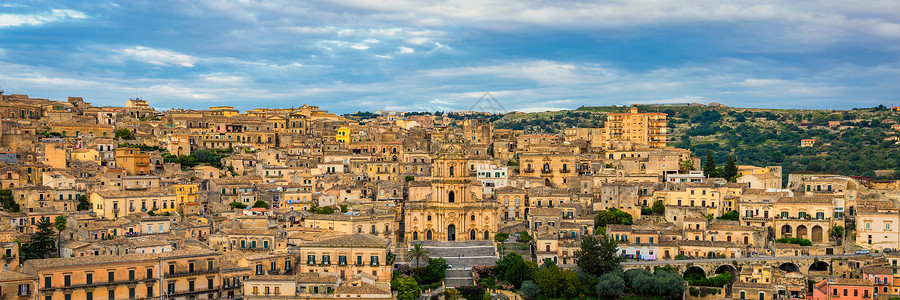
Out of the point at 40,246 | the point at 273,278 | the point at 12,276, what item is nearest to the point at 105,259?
the point at 12,276

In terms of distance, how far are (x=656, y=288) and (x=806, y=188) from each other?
17.8m

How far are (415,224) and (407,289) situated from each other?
46.4 ft

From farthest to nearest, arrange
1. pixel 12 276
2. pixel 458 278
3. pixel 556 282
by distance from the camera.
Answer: pixel 458 278, pixel 556 282, pixel 12 276

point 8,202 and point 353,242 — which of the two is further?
point 8,202

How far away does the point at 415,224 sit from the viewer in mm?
67625

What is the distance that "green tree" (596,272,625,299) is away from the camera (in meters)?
56.5

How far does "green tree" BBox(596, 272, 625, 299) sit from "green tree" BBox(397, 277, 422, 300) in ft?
36.4

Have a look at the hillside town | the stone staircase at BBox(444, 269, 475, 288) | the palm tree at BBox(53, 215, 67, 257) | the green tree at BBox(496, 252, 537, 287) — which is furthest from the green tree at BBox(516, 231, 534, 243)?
the palm tree at BBox(53, 215, 67, 257)

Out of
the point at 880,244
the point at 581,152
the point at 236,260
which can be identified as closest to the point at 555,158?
the point at 581,152

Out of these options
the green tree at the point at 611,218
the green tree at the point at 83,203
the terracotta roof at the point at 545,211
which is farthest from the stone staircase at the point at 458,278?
the green tree at the point at 83,203

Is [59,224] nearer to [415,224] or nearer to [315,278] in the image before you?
[315,278]

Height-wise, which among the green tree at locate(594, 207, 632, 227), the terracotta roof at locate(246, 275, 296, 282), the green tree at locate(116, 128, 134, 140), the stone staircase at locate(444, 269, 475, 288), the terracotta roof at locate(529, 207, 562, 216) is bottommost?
the stone staircase at locate(444, 269, 475, 288)

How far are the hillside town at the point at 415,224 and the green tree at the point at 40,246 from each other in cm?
15

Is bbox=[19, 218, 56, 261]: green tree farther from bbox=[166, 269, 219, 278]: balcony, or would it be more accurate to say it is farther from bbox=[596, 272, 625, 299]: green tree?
bbox=[596, 272, 625, 299]: green tree
